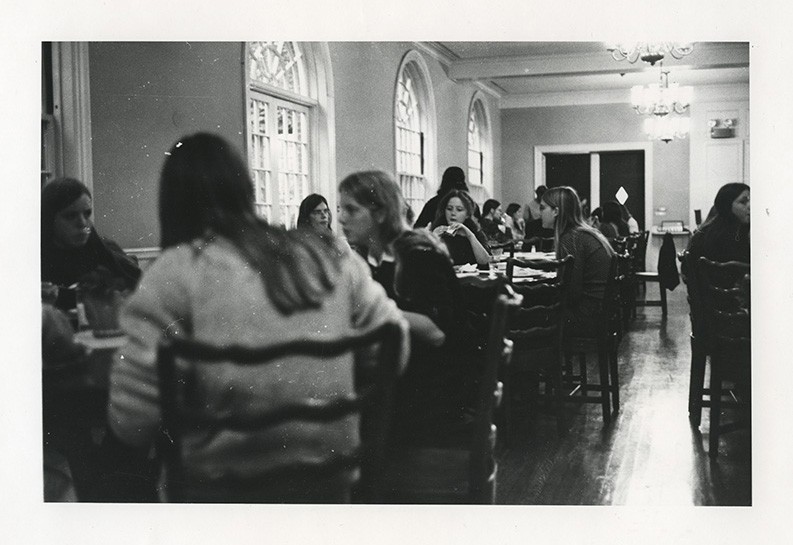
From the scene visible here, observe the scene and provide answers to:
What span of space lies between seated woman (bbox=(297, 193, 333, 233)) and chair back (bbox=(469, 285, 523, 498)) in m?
0.69

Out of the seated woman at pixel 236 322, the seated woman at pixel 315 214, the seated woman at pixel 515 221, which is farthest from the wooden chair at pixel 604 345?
the seated woman at pixel 515 221

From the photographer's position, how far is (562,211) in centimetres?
440

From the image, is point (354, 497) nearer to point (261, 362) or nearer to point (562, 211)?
point (261, 362)

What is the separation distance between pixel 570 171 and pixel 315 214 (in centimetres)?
385

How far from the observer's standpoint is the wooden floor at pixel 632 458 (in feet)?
8.50

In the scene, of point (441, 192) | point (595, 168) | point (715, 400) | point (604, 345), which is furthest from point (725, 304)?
point (595, 168)

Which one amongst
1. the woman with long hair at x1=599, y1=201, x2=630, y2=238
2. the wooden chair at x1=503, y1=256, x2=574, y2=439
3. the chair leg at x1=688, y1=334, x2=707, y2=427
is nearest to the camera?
the chair leg at x1=688, y1=334, x2=707, y2=427

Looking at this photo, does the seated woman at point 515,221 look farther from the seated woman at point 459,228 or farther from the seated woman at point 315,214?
the seated woman at point 315,214

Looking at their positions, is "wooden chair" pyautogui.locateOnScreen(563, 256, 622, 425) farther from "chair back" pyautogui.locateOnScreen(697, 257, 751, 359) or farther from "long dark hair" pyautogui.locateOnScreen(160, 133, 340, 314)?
"long dark hair" pyautogui.locateOnScreen(160, 133, 340, 314)

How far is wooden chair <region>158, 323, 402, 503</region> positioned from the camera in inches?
69.8

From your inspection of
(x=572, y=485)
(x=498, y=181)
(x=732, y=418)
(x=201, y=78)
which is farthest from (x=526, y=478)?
(x=498, y=181)

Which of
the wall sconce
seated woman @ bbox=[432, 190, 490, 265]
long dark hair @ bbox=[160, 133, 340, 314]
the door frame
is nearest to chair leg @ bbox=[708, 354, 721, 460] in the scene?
the wall sconce

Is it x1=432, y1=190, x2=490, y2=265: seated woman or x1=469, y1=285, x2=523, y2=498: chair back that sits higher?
x1=432, y1=190, x2=490, y2=265: seated woman

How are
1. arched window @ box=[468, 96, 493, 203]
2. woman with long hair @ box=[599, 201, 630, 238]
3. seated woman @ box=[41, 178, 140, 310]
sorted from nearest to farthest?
seated woman @ box=[41, 178, 140, 310] → woman with long hair @ box=[599, 201, 630, 238] → arched window @ box=[468, 96, 493, 203]
